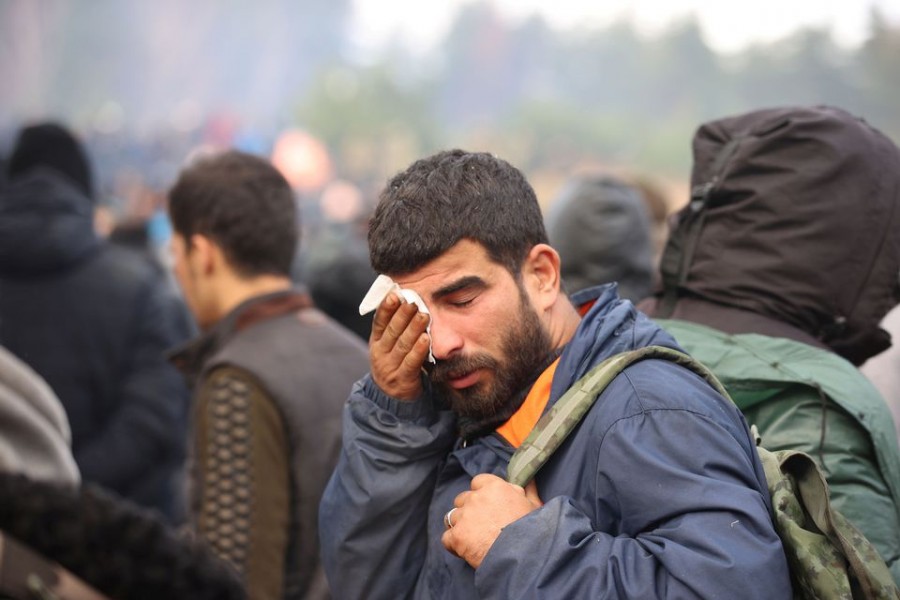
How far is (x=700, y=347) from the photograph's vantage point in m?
2.43

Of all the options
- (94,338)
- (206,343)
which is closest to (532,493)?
(206,343)

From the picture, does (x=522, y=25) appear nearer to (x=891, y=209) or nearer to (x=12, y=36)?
(x=12, y=36)

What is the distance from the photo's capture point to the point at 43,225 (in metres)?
4.45

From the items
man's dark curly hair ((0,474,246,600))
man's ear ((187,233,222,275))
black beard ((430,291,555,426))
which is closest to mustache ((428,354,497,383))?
black beard ((430,291,555,426))

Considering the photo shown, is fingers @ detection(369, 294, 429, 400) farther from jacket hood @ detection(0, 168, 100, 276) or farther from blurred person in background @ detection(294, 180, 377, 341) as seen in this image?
blurred person in background @ detection(294, 180, 377, 341)

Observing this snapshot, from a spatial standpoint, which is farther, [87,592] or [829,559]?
[829,559]

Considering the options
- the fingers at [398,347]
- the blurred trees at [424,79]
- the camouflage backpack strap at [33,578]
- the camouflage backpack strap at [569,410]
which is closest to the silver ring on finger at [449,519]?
the camouflage backpack strap at [569,410]

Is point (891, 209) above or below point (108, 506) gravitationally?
below

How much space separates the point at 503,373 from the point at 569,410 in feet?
0.77

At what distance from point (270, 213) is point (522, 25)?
26590 millimetres

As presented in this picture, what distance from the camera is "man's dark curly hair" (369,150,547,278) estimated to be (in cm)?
204

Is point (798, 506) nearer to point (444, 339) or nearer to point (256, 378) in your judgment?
point (444, 339)

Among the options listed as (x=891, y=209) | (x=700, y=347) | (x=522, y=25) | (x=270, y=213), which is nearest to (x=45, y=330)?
(x=270, y=213)

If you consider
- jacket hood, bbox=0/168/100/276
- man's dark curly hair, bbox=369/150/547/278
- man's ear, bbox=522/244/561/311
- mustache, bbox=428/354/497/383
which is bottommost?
jacket hood, bbox=0/168/100/276
